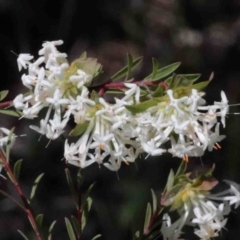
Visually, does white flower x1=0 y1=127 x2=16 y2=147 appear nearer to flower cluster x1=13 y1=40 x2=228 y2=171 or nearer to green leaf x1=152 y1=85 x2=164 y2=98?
flower cluster x1=13 y1=40 x2=228 y2=171

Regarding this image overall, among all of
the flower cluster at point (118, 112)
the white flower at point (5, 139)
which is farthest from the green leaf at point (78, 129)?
the white flower at point (5, 139)

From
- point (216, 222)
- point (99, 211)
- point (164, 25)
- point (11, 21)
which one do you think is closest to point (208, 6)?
point (164, 25)

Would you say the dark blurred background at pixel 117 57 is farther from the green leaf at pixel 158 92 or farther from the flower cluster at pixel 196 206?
the green leaf at pixel 158 92

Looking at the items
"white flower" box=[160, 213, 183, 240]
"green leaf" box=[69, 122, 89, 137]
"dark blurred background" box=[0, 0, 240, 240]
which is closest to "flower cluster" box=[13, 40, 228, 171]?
"green leaf" box=[69, 122, 89, 137]

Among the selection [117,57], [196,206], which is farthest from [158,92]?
[117,57]

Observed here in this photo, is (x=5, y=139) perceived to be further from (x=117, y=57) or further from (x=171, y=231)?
(x=117, y=57)

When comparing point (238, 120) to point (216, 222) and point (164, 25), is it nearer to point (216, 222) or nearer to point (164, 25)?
point (164, 25)
